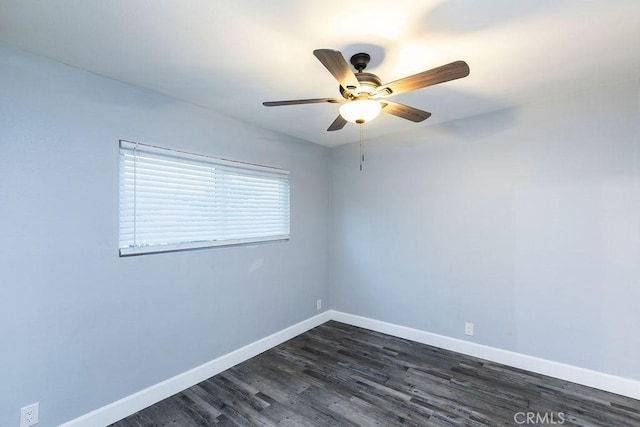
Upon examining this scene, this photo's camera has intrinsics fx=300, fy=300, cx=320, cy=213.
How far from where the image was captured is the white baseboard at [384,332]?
84.0 inches

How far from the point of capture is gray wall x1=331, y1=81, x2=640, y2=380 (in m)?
2.39

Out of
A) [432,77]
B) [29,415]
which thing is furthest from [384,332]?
[29,415]

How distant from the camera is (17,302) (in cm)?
176

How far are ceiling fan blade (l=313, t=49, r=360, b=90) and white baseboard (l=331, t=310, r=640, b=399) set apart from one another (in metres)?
2.82

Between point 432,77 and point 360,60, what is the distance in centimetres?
50

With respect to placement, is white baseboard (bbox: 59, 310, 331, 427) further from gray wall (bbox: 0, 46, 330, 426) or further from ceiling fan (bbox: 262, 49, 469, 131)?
ceiling fan (bbox: 262, 49, 469, 131)

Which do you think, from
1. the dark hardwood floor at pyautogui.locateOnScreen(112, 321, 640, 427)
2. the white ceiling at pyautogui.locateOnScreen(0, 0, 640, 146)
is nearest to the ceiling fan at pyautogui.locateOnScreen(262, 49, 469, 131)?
the white ceiling at pyautogui.locateOnScreen(0, 0, 640, 146)

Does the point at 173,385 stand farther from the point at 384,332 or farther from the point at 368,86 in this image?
the point at 368,86

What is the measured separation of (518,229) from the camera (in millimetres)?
2801

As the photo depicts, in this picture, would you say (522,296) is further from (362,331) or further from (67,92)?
(67,92)

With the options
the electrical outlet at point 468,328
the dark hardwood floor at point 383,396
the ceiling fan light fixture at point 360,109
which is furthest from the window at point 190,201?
the electrical outlet at point 468,328

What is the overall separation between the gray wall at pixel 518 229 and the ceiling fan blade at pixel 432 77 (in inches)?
52.3

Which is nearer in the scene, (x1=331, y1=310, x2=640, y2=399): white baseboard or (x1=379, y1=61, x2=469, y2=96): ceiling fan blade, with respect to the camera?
(x1=379, y1=61, x2=469, y2=96): ceiling fan blade

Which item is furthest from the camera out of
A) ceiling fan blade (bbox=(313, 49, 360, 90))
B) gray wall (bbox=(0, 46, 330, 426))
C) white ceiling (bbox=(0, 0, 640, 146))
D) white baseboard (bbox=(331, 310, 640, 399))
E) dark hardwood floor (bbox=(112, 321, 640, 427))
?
white baseboard (bbox=(331, 310, 640, 399))
